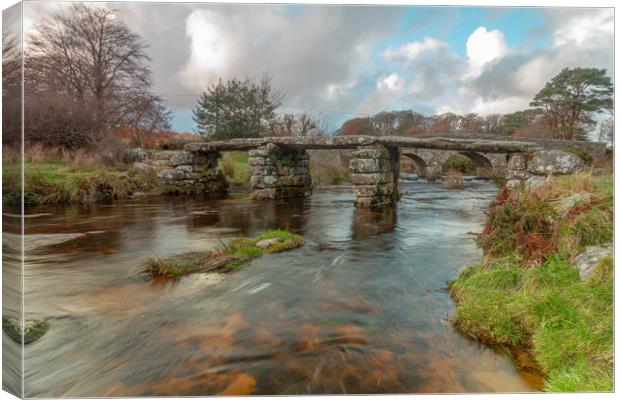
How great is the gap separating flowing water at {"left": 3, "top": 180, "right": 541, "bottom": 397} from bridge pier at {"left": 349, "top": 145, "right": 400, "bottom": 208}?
444 centimetres

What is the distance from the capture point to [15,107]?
8.65 feet

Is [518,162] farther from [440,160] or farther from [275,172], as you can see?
[440,160]

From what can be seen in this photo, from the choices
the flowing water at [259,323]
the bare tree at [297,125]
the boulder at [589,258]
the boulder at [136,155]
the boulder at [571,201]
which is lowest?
the flowing water at [259,323]

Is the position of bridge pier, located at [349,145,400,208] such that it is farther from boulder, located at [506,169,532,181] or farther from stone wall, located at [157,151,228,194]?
stone wall, located at [157,151,228,194]

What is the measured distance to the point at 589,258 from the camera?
3.88 m

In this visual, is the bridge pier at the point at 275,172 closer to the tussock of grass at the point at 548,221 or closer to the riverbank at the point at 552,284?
the tussock of grass at the point at 548,221

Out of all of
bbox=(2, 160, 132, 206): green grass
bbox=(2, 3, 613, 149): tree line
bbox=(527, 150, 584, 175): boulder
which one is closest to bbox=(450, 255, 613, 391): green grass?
bbox=(2, 3, 613, 149): tree line

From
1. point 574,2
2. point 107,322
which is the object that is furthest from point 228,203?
point 574,2

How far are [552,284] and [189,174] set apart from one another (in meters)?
14.0

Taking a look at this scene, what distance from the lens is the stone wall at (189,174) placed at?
15.5 metres

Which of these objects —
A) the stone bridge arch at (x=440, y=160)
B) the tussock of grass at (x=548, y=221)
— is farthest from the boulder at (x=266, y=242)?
the stone bridge arch at (x=440, y=160)

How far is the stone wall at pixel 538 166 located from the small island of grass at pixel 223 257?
4664 mm

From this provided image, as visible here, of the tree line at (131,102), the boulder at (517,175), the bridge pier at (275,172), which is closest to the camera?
the tree line at (131,102)

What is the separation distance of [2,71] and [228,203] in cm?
1059
